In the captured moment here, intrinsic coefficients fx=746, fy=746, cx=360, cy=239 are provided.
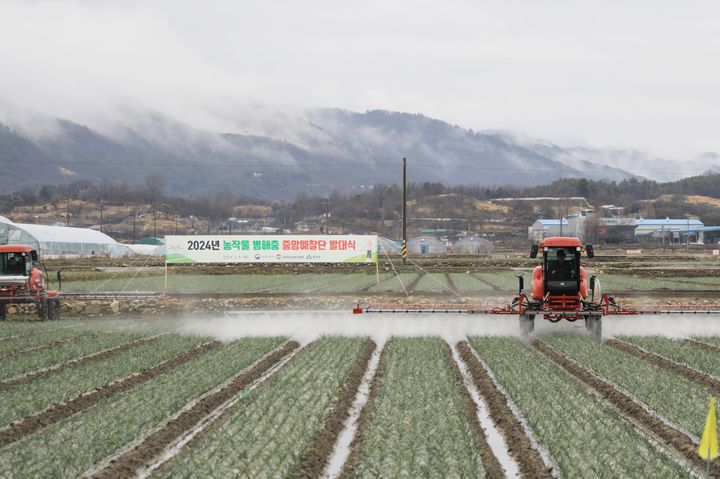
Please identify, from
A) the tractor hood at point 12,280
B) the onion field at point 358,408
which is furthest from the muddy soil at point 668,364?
the tractor hood at point 12,280

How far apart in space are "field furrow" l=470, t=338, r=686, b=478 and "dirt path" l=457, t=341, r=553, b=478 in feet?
0.77

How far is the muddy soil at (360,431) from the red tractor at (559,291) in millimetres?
8270

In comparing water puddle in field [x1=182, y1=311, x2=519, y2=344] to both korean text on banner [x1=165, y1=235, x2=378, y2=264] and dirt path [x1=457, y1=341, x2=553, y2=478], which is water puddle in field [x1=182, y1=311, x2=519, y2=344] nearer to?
dirt path [x1=457, y1=341, x2=553, y2=478]

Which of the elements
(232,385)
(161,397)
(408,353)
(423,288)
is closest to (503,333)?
(408,353)

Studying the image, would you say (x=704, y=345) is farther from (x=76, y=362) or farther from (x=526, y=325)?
(x=76, y=362)

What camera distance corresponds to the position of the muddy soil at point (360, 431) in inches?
439

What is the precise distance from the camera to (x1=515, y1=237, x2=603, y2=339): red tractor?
25422 mm

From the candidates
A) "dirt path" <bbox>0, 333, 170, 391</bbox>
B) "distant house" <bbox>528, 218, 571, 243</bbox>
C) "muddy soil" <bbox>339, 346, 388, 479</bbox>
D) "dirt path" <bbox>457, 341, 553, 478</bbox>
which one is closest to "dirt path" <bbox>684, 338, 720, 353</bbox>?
"dirt path" <bbox>457, 341, 553, 478</bbox>

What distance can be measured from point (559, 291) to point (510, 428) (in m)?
13.3

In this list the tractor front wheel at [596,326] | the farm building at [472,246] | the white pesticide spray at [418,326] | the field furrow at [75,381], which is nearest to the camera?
the field furrow at [75,381]

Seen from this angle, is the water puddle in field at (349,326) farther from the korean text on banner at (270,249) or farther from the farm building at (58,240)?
the farm building at (58,240)

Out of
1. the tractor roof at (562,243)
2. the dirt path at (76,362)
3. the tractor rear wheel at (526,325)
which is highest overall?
the tractor roof at (562,243)

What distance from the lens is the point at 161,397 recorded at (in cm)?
1570

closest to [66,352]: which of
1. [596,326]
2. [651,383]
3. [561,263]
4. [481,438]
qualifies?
[481,438]
